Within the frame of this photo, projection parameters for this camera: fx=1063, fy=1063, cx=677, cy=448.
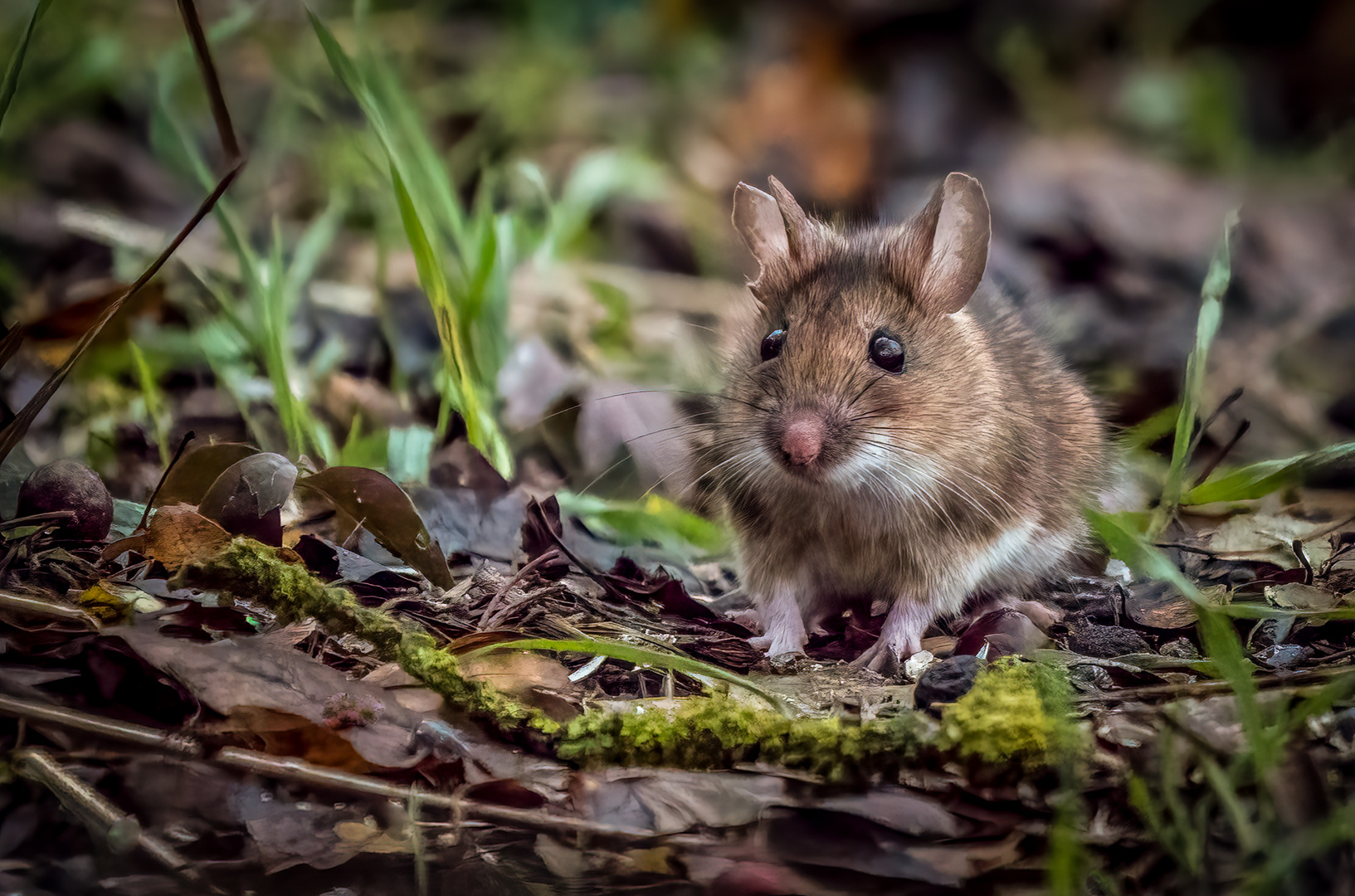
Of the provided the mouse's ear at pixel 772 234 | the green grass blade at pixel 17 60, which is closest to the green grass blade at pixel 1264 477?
the mouse's ear at pixel 772 234

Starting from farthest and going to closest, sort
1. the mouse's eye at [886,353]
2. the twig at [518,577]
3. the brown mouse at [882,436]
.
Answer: the mouse's eye at [886,353] → the brown mouse at [882,436] → the twig at [518,577]

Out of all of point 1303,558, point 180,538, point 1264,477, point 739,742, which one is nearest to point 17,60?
point 180,538

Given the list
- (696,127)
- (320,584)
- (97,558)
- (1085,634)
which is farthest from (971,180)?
(696,127)

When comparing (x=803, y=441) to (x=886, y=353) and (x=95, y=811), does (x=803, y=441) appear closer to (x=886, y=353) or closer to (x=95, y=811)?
(x=886, y=353)

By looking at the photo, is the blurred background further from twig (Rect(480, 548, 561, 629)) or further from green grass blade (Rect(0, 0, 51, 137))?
green grass blade (Rect(0, 0, 51, 137))

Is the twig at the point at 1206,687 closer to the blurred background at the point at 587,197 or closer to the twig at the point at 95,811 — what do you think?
the twig at the point at 95,811

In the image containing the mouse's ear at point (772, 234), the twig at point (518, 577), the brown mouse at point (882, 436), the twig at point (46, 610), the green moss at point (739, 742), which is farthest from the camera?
the mouse's ear at point (772, 234)

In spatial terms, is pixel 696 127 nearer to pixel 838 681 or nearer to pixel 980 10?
pixel 980 10

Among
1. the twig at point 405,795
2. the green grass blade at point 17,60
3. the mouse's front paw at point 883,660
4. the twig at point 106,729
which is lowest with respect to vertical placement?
the twig at point 106,729

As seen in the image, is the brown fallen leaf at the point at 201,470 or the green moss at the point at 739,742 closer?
the green moss at the point at 739,742
